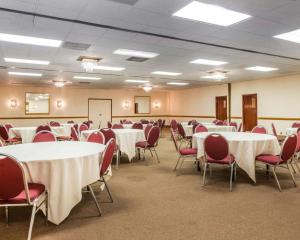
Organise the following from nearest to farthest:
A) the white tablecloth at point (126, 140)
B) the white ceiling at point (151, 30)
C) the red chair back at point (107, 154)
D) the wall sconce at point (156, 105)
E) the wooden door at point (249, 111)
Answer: the red chair back at point (107, 154) < the white ceiling at point (151, 30) < the white tablecloth at point (126, 140) < the wooden door at point (249, 111) < the wall sconce at point (156, 105)

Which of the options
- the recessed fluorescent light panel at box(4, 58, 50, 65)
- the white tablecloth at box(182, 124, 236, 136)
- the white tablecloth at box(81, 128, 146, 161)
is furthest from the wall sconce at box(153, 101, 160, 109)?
the white tablecloth at box(81, 128, 146, 161)

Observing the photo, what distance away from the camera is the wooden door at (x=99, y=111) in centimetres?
1683

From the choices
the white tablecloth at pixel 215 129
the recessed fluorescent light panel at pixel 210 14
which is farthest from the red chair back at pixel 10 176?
the white tablecloth at pixel 215 129

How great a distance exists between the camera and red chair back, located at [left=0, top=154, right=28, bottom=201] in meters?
2.36

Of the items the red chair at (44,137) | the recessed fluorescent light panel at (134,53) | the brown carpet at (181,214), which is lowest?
the brown carpet at (181,214)

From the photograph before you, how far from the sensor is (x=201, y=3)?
3.82m

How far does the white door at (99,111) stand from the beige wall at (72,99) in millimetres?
270

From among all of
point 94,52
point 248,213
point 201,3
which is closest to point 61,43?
point 94,52

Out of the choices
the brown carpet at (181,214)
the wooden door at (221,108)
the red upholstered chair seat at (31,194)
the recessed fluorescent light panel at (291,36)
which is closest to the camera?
the red upholstered chair seat at (31,194)

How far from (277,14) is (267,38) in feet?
4.80

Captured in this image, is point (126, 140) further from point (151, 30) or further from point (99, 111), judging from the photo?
point (99, 111)

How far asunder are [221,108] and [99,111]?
760 centimetres

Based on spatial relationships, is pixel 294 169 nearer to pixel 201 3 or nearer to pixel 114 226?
pixel 201 3

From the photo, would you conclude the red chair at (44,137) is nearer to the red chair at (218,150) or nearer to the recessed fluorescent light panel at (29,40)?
the recessed fluorescent light panel at (29,40)
